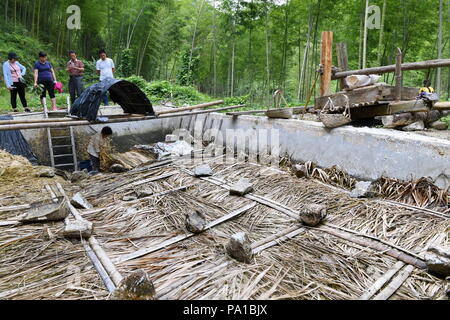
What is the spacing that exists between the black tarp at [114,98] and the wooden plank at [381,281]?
13.1ft

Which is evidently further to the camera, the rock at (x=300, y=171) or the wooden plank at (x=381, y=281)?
the rock at (x=300, y=171)

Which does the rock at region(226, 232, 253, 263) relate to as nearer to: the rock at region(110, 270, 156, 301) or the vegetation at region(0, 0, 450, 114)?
the rock at region(110, 270, 156, 301)

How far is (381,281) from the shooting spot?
2273mm

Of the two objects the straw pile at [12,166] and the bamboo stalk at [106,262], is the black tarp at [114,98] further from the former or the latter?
the bamboo stalk at [106,262]

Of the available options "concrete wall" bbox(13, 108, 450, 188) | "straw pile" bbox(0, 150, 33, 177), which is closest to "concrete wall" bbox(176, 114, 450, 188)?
"concrete wall" bbox(13, 108, 450, 188)

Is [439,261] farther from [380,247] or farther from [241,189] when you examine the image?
[241,189]

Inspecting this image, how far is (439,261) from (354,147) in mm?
2292

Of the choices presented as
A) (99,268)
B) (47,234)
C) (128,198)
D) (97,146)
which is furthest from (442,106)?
(97,146)

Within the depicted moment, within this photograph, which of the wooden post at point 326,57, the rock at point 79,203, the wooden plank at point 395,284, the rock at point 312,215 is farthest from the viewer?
the wooden post at point 326,57

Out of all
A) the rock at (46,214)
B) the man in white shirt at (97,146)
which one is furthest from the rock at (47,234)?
the man in white shirt at (97,146)

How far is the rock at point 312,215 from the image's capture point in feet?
10.4

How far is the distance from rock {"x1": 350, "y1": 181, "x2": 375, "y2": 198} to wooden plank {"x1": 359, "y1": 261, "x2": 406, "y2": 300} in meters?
1.35

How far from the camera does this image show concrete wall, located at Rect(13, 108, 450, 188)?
11.8 feet

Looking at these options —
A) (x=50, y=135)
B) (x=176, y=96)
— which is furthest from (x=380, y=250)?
(x=176, y=96)
